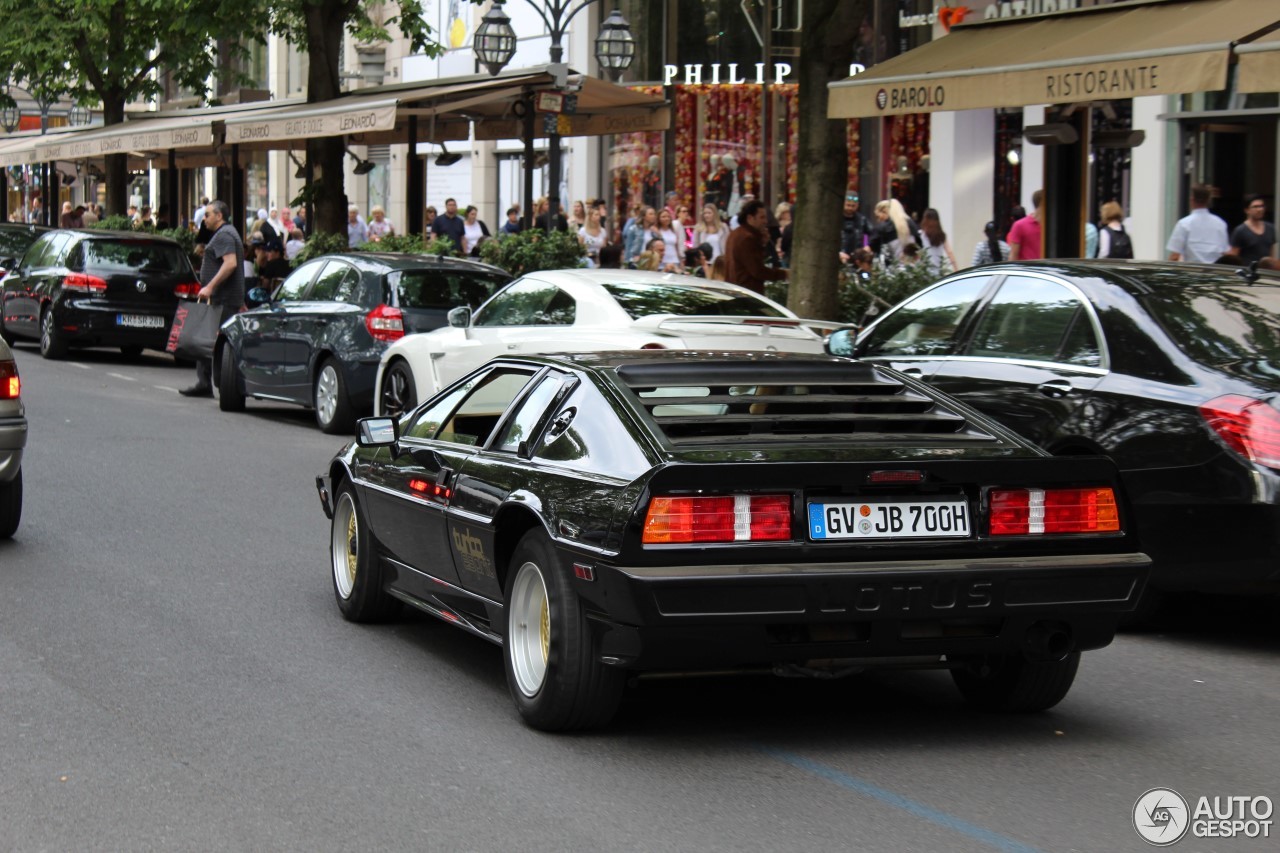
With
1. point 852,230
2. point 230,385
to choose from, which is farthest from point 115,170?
point 230,385

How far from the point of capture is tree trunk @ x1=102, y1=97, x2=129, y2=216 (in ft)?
130

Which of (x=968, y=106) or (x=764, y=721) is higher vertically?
(x=968, y=106)

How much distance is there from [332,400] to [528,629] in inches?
402

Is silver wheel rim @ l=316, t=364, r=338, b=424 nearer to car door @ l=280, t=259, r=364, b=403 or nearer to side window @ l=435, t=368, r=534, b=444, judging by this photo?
car door @ l=280, t=259, r=364, b=403

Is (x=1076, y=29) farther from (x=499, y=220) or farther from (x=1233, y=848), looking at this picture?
(x=499, y=220)

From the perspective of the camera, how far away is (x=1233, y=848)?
16.6 ft

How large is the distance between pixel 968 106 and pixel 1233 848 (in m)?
10.3

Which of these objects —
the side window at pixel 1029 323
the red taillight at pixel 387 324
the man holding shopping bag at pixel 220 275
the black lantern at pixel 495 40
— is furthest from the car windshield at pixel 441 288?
the side window at pixel 1029 323

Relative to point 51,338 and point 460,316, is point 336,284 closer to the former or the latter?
point 460,316

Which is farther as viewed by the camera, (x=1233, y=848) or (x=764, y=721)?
(x=764, y=721)

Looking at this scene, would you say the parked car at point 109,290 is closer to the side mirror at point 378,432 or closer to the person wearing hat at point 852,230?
A: the person wearing hat at point 852,230

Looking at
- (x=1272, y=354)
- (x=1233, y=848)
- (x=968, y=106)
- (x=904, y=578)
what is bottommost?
(x=1233, y=848)

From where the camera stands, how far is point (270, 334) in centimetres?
1720

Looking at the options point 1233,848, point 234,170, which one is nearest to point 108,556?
point 1233,848
